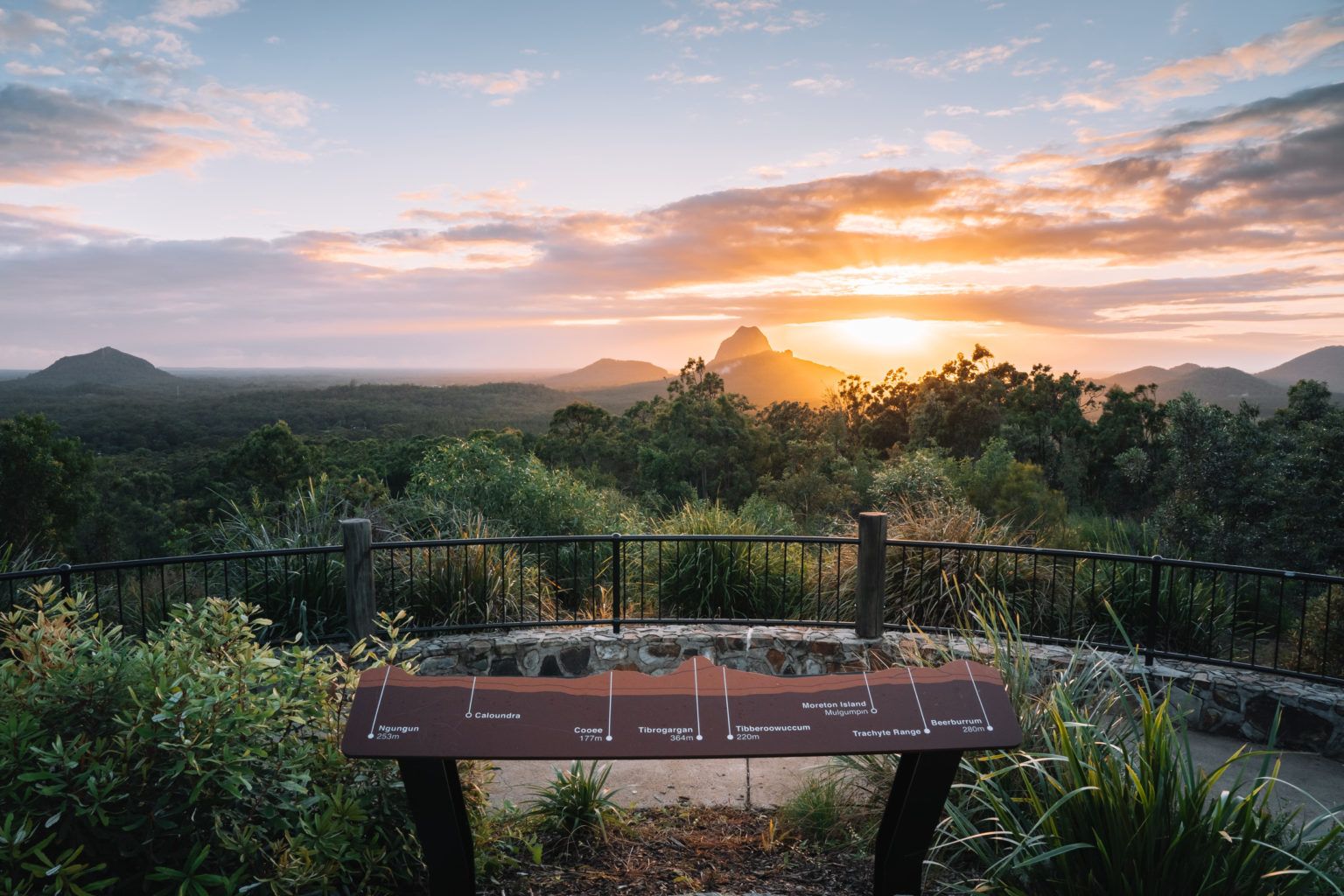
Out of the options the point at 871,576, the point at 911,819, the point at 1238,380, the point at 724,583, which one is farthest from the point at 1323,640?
the point at 1238,380

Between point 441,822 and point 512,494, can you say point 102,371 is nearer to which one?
point 512,494

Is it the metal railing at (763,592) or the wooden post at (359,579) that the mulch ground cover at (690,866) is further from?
the wooden post at (359,579)

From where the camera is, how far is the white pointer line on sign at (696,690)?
3.29 meters

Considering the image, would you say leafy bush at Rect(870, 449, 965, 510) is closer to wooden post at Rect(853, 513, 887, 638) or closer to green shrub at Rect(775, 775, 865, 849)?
wooden post at Rect(853, 513, 887, 638)

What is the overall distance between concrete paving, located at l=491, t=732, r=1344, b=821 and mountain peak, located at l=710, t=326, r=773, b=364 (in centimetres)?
12195

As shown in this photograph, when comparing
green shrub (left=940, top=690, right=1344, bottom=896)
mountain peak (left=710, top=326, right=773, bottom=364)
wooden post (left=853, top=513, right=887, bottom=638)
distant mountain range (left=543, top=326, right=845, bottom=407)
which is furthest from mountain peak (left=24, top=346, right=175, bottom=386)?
green shrub (left=940, top=690, right=1344, bottom=896)

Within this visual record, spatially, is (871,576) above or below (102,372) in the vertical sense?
A: below

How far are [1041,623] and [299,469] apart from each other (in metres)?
25.2

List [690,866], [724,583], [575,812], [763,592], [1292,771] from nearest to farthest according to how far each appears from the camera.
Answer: [690,866]
[575,812]
[1292,771]
[724,583]
[763,592]

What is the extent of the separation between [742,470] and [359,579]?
21.7 m

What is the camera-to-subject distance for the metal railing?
23.7 ft

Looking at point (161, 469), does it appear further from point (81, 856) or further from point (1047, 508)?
point (81, 856)

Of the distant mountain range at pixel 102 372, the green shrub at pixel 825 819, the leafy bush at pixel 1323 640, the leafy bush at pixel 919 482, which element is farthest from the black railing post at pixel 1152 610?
the distant mountain range at pixel 102 372

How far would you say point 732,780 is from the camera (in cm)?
555
